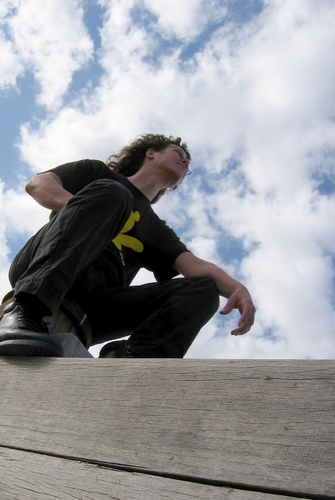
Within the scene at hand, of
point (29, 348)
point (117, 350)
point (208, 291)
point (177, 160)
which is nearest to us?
point (29, 348)

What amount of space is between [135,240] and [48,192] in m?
0.62

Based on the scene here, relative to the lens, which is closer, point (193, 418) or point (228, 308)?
point (193, 418)

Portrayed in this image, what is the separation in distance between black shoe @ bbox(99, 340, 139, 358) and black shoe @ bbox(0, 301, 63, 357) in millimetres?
418

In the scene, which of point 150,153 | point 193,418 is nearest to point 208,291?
point 193,418

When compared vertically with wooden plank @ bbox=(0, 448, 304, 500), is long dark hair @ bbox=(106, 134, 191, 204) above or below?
above

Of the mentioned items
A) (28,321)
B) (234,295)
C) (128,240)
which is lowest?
(28,321)

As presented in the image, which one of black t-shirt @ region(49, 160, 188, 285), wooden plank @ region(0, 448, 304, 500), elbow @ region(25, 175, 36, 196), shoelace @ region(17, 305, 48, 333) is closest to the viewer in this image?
wooden plank @ region(0, 448, 304, 500)

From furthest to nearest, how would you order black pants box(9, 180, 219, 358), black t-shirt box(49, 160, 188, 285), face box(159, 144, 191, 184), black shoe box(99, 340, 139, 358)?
1. face box(159, 144, 191, 184)
2. black t-shirt box(49, 160, 188, 285)
3. black shoe box(99, 340, 139, 358)
4. black pants box(9, 180, 219, 358)

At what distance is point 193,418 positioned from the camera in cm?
95

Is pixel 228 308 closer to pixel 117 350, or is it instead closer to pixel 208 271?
pixel 208 271

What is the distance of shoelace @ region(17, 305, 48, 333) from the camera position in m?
1.56

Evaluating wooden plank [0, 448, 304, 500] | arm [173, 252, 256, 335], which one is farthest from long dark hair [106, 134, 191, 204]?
wooden plank [0, 448, 304, 500]

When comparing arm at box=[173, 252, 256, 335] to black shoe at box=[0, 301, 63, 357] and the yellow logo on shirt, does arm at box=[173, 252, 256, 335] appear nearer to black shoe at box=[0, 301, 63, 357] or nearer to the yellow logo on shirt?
the yellow logo on shirt

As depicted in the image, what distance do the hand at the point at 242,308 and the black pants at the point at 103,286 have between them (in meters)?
0.07
